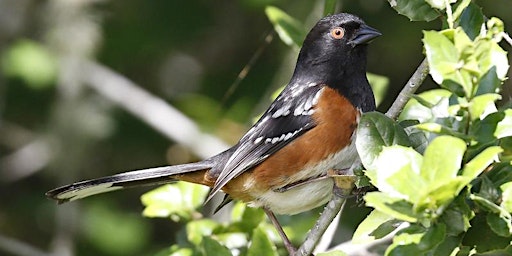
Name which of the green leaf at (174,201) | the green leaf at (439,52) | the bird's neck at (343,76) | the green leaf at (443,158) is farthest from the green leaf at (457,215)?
the green leaf at (174,201)

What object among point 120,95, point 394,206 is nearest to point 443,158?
point 394,206

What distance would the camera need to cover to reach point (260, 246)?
2.75 meters

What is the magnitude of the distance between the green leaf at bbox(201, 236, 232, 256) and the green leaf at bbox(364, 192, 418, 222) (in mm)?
1079

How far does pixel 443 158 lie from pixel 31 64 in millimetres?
3462

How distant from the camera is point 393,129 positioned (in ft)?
6.26

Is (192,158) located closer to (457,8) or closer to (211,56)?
(211,56)

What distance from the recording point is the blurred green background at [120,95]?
15.3 ft

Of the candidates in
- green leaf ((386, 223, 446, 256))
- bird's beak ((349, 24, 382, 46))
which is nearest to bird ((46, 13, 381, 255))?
bird's beak ((349, 24, 382, 46))

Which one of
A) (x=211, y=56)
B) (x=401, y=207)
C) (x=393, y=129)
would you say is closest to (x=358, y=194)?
(x=393, y=129)

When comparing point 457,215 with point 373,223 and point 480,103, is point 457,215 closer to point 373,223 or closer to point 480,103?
point 480,103

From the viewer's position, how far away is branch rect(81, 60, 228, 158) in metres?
4.40

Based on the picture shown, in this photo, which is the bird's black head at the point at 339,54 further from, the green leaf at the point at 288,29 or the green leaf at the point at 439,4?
the green leaf at the point at 439,4

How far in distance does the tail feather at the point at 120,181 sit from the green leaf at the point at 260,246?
1.89 ft

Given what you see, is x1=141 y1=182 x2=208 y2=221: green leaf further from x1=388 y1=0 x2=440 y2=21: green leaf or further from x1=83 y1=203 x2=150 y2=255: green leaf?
x1=83 y1=203 x2=150 y2=255: green leaf
